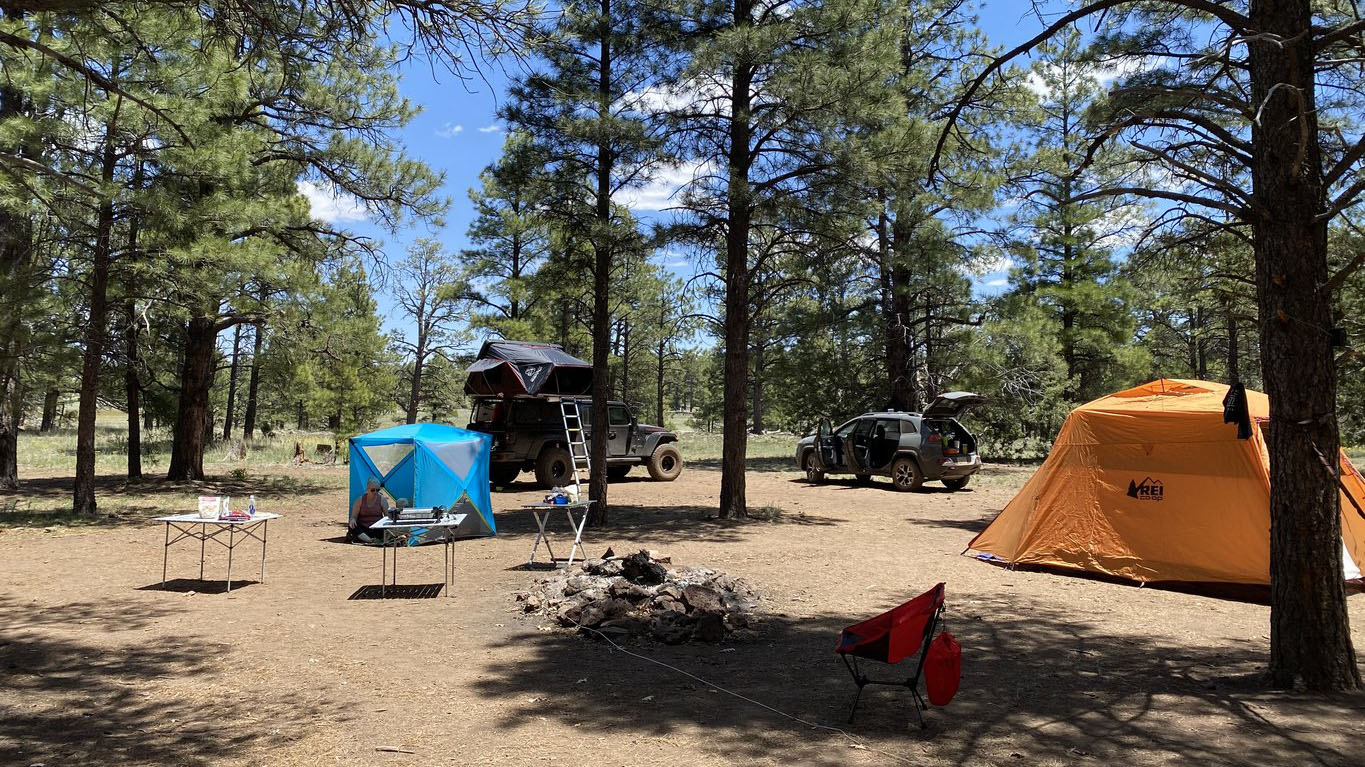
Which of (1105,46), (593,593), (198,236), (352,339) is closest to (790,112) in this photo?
(1105,46)

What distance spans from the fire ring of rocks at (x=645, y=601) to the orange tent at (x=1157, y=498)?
379cm

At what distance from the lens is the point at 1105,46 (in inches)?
353

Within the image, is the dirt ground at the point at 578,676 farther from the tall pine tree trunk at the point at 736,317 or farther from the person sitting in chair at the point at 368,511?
the tall pine tree trunk at the point at 736,317

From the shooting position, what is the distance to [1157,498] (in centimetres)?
848

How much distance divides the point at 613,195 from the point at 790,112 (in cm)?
286

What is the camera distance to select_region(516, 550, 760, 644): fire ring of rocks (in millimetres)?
6395

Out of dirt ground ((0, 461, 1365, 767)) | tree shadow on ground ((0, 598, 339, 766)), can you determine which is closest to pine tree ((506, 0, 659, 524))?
dirt ground ((0, 461, 1365, 767))

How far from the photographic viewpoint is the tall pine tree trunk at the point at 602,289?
39.1 ft

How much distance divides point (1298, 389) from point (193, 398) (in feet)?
57.8

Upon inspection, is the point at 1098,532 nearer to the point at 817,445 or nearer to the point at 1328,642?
the point at 1328,642

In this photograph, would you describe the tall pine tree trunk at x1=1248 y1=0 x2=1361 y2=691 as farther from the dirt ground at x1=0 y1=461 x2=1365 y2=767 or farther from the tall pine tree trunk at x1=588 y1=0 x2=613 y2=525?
the tall pine tree trunk at x1=588 y1=0 x2=613 y2=525

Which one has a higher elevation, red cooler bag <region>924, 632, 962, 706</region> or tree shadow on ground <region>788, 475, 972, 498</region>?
tree shadow on ground <region>788, 475, 972, 498</region>

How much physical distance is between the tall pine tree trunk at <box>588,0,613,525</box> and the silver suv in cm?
661

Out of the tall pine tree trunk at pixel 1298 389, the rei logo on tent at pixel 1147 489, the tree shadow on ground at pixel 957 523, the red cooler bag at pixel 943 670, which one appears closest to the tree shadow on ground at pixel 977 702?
the red cooler bag at pixel 943 670
